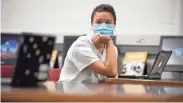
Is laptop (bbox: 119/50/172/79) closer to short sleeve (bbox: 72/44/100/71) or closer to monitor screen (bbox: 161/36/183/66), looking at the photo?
monitor screen (bbox: 161/36/183/66)

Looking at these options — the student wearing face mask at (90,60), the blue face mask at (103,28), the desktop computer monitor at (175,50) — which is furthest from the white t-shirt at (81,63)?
the desktop computer monitor at (175,50)

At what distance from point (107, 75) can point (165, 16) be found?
A: 5.16 feet

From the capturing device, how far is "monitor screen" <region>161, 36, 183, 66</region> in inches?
120

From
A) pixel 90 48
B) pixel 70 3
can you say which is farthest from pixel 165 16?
pixel 90 48

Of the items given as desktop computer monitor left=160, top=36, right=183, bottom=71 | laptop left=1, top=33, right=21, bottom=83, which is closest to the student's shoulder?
laptop left=1, top=33, right=21, bottom=83

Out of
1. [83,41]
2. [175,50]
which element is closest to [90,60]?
[83,41]

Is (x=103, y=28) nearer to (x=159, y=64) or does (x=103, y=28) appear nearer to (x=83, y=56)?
(x=83, y=56)

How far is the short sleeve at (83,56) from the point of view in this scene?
1978 millimetres

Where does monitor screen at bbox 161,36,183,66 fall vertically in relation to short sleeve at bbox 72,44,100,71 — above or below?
below

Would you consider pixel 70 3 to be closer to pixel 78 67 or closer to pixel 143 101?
pixel 78 67

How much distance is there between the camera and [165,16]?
132 inches

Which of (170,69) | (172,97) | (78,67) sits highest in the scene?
(172,97)

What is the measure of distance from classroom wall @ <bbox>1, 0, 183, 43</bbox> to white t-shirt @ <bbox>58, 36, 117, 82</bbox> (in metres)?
1.38

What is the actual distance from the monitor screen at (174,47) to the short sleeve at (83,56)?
4.16 feet
